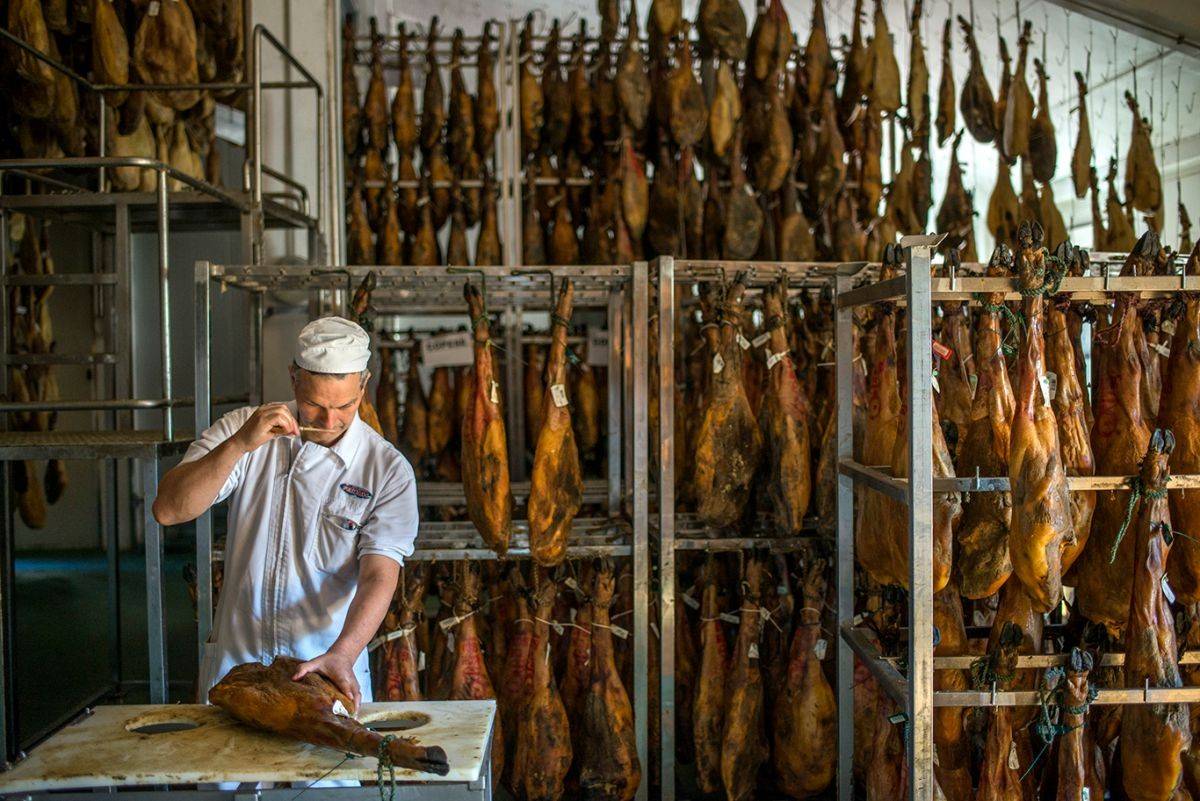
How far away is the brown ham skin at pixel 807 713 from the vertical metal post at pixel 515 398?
7.20 feet

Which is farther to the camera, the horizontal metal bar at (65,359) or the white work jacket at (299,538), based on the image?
the horizontal metal bar at (65,359)

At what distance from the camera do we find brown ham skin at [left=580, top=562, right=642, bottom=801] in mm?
4012

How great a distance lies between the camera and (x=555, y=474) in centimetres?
402

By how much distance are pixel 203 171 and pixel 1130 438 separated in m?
5.51

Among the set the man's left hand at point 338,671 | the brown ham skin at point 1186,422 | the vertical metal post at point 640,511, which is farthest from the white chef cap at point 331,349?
the brown ham skin at point 1186,422

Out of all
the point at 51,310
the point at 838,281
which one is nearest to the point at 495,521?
the point at 838,281

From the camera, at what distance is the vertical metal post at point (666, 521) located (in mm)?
3996

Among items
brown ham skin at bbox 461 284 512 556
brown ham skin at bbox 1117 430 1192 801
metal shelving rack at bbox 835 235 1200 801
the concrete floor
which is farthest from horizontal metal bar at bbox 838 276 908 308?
the concrete floor

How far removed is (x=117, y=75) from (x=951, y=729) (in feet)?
16.8

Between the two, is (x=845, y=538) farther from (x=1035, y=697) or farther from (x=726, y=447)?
(x=1035, y=697)

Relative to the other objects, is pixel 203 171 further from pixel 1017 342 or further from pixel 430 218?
pixel 1017 342

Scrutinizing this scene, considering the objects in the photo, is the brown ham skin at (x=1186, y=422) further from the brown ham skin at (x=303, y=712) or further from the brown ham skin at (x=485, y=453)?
the brown ham skin at (x=303, y=712)

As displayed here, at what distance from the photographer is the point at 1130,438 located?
328cm

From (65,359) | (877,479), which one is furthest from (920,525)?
(65,359)
